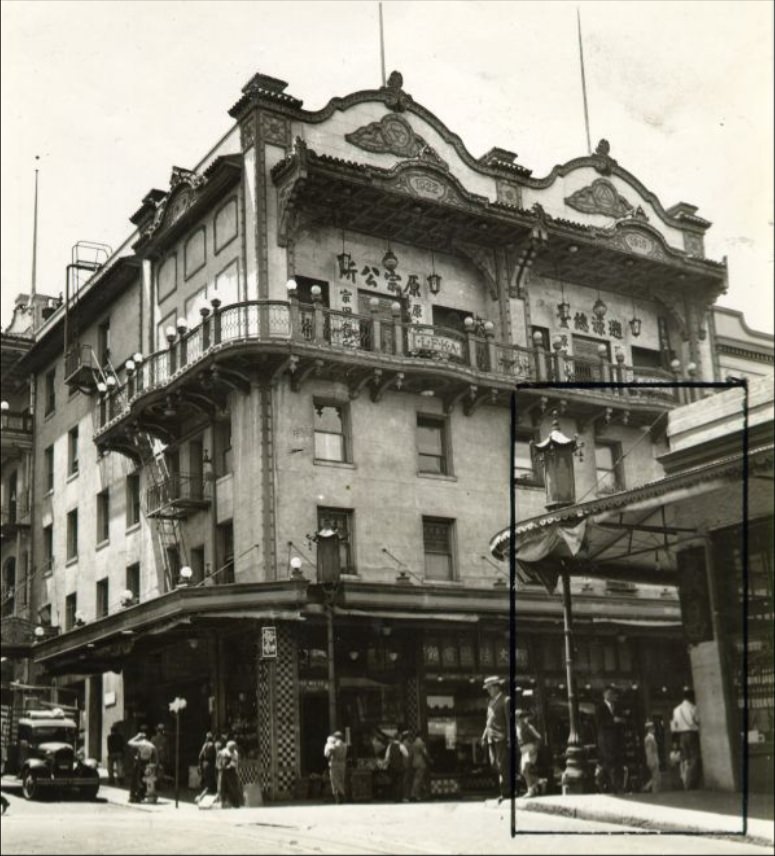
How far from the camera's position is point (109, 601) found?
110 feet

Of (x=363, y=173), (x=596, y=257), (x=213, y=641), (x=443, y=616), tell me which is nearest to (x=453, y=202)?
(x=363, y=173)

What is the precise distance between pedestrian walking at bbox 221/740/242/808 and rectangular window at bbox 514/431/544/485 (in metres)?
10.8

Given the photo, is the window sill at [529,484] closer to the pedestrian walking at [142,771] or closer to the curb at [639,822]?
the pedestrian walking at [142,771]

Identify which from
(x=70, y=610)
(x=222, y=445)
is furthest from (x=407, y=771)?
(x=70, y=610)

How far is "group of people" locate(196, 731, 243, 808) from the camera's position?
22828mm

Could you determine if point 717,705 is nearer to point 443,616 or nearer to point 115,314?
point 443,616

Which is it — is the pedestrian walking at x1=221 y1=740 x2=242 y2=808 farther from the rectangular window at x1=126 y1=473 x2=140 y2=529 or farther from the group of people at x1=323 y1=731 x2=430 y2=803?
the rectangular window at x1=126 y1=473 x2=140 y2=529

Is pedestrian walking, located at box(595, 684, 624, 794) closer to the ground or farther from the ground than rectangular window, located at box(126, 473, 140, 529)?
closer to the ground

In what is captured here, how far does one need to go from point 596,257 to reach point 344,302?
312 inches

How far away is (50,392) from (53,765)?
17.6 meters

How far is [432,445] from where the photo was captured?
1169 inches

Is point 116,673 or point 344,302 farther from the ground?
point 344,302

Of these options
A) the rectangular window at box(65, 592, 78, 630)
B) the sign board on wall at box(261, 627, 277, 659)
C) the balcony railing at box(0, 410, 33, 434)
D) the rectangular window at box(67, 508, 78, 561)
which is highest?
the balcony railing at box(0, 410, 33, 434)

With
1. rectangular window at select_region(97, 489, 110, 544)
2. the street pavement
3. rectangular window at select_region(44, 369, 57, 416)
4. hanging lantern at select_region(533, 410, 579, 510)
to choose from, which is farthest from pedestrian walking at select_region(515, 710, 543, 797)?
rectangular window at select_region(44, 369, 57, 416)
